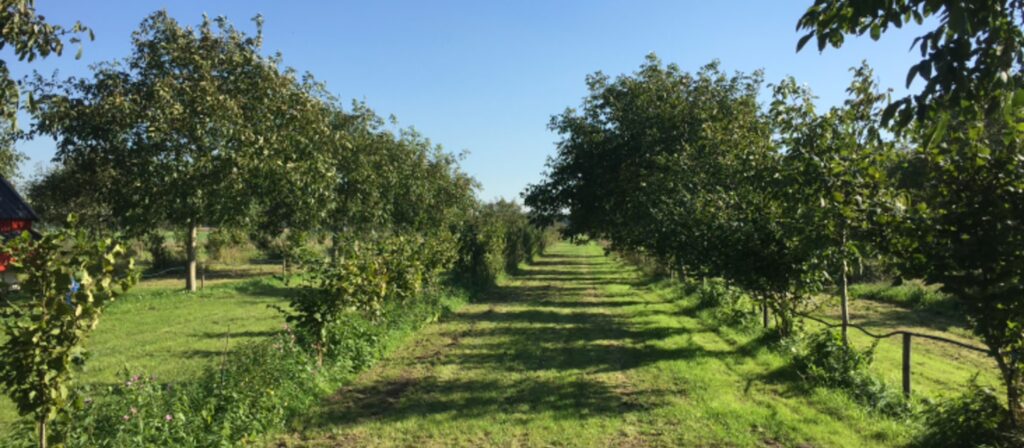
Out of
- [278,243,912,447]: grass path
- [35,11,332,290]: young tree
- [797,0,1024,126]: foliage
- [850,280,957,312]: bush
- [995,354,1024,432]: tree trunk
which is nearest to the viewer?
[797,0,1024,126]: foliage

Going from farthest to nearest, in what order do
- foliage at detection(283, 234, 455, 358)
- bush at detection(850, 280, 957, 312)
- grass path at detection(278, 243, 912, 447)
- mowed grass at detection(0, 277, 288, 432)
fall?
bush at detection(850, 280, 957, 312) → mowed grass at detection(0, 277, 288, 432) → foliage at detection(283, 234, 455, 358) → grass path at detection(278, 243, 912, 447)

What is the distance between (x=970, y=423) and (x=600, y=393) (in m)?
3.83

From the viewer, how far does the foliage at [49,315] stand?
3.60m

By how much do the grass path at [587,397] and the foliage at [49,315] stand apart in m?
2.64

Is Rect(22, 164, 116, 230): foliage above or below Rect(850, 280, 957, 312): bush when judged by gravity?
above

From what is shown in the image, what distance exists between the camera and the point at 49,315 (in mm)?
3621

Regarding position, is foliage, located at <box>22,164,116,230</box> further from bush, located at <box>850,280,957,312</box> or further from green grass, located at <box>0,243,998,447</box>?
bush, located at <box>850,280,957,312</box>

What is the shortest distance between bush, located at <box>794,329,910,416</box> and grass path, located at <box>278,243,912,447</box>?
27 cm

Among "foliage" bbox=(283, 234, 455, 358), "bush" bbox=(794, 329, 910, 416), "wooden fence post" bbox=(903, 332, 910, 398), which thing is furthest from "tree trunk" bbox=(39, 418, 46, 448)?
"wooden fence post" bbox=(903, 332, 910, 398)

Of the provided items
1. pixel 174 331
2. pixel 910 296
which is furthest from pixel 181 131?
pixel 910 296

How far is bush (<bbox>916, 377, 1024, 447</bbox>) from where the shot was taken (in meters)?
5.08

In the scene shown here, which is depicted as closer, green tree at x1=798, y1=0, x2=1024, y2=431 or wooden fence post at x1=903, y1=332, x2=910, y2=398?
green tree at x1=798, y1=0, x2=1024, y2=431

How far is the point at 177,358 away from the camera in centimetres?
971

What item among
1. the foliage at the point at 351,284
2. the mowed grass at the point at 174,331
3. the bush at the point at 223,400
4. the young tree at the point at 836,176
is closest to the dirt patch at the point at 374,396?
the bush at the point at 223,400
